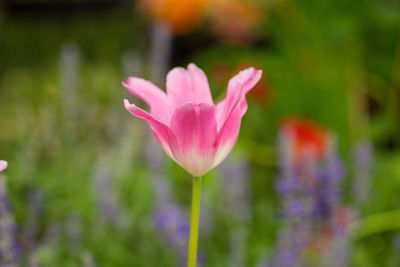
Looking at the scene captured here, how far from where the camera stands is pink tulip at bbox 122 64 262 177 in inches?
19.5

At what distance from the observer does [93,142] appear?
65.5 inches

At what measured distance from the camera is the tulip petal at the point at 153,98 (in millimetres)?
534

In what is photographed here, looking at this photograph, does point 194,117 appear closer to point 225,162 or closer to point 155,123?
point 155,123

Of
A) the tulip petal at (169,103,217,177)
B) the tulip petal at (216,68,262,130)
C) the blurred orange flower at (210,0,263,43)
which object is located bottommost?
the tulip petal at (169,103,217,177)

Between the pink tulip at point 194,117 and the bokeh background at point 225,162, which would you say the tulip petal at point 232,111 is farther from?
the bokeh background at point 225,162

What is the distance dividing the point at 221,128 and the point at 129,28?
320cm

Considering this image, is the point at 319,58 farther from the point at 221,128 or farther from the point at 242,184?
the point at 221,128

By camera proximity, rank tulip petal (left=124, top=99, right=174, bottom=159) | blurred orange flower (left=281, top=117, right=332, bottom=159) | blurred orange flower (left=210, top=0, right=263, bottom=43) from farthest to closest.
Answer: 1. blurred orange flower (left=210, top=0, right=263, bottom=43)
2. blurred orange flower (left=281, top=117, right=332, bottom=159)
3. tulip petal (left=124, top=99, right=174, bottom=159)

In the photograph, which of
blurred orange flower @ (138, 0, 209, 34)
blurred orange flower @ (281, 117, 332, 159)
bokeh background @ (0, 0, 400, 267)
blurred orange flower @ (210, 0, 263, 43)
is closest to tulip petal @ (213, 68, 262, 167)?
bokeh background @ (0, 0, 400, 267)

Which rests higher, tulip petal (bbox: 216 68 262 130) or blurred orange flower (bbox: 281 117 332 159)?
blurred orange flower (bbox: 281 117 332 159)

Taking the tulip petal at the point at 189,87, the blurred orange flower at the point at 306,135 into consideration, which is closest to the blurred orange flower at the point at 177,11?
the blurred orange flower at the point at 306,135

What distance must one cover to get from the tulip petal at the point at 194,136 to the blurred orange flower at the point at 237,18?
7.53 ft

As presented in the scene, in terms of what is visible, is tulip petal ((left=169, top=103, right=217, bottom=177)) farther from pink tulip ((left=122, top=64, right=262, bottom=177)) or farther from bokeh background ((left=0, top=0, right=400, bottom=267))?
bokeh background ((left=0, top=0, right=400, bottom=267))

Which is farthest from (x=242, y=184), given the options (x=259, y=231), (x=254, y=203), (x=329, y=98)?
(x=329, y=98)
